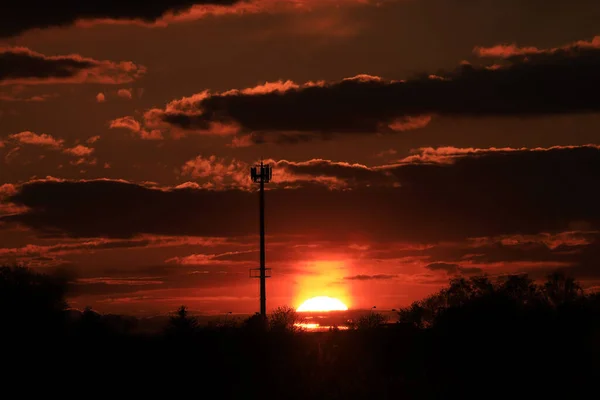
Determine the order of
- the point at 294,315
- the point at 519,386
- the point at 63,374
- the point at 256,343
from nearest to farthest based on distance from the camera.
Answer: the point at 63,374, the point at 519,386, the point at 256,343, the point at 294,315

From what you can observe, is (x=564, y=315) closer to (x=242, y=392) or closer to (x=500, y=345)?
(x=500, y=345)

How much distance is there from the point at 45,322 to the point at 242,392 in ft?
54.8

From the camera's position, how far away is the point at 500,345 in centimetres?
7662

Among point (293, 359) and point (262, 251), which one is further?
point (262, 251)

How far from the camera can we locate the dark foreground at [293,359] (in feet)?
190

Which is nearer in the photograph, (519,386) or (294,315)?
(519,386)

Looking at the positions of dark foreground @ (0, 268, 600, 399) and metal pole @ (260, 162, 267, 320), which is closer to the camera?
dark foreground @ (0, 268, 600, 399)

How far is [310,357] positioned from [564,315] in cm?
3306

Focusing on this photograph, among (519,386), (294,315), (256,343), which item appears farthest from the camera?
(294,315)

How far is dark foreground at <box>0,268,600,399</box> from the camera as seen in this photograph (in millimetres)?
58031

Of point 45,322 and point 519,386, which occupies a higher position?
point 45,322

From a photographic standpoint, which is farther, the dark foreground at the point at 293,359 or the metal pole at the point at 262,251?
the metal pole at the point at 262,251

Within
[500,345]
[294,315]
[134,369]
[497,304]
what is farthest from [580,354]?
[134,369]

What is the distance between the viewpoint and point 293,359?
219 feet
